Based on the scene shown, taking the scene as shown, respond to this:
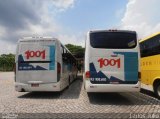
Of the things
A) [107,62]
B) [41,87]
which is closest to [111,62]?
[107,62]

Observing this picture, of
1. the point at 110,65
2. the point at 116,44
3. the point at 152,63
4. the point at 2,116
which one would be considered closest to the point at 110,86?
the point at 110,65

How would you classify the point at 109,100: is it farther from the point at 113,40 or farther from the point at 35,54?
the point at 35,54

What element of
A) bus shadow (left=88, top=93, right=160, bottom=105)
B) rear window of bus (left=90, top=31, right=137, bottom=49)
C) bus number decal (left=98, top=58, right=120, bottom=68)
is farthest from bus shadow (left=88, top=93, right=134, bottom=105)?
Answer: rear window of bus (left=90, top=31, right=137, bottom=49)

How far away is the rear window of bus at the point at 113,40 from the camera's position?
13469mm

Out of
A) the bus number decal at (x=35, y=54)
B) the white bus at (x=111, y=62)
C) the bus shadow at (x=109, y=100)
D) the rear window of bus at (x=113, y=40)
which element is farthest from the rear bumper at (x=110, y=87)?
the bus number decal at (x=35, y=54)

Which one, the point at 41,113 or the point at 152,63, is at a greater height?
Result: the point at 152,63

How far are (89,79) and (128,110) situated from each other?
8.40 feet

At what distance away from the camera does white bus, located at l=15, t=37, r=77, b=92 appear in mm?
15219

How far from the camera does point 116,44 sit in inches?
531

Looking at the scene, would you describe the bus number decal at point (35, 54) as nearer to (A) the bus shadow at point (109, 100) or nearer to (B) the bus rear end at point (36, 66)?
(B) the bus rear end at point (36, 66)

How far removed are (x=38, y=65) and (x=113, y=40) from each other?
13.6ft

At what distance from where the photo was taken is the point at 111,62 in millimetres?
13320

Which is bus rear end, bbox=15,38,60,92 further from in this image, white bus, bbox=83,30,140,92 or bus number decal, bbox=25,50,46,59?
white bus, bbox=83,30,140,92

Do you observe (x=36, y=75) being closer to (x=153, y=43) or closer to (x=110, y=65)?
(x=110, y=65)
